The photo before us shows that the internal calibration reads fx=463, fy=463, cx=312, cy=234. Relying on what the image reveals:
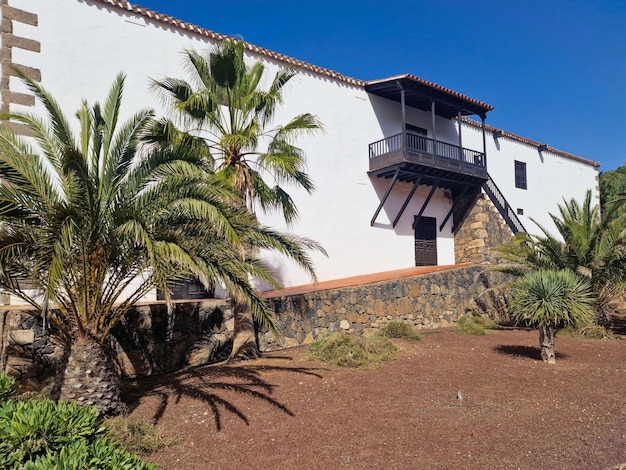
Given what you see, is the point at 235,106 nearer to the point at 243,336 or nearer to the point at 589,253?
the point at 243,336

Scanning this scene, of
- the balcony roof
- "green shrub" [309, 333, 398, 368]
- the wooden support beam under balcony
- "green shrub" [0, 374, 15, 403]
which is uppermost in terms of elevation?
the balcony roof

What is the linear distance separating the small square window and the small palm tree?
13.3 meters

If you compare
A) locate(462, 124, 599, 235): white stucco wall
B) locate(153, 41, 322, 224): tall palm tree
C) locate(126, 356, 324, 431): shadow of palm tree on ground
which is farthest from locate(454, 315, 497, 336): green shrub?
locate(462, 124, 599, 235): white stucco wall

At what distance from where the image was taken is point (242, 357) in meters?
8.97

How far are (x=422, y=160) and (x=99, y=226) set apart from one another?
12.2 meters

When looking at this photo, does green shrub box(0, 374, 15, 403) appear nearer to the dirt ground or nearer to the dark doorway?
the dirt ground

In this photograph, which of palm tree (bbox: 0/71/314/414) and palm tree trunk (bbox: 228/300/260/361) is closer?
palm tree (bbox: 0/71/314/414)

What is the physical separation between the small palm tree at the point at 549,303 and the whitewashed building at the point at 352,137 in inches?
266

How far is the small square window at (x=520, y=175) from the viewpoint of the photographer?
21234 mm

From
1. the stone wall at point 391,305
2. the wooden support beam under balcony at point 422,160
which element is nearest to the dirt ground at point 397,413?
the stone wall at point 391,305

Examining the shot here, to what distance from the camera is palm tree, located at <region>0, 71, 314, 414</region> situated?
5.27 metres

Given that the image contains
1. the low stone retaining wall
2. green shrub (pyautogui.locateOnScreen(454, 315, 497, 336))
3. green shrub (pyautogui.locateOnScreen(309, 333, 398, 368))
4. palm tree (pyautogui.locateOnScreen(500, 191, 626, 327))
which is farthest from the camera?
green shrub (pyautogui.locateOnScreen(454, 315, 497, 336))

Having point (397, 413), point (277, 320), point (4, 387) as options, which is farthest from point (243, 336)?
point (4, 387)

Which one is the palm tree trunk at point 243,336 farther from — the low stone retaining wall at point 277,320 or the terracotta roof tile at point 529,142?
the terracotta roof tile at point 529,142
